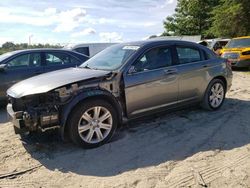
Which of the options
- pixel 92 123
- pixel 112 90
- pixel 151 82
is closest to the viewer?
pixel 92 123

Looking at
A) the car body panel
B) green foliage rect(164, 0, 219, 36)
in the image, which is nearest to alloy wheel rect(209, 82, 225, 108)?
the car body panel

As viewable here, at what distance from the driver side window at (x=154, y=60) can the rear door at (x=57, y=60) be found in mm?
3624

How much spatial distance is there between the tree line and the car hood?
86.2ft

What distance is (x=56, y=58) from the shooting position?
29.5 feet

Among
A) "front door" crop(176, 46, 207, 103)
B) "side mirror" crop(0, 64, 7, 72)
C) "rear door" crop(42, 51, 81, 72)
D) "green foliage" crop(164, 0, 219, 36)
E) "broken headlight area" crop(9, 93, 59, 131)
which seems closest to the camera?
"broken headlight area" crop(9, 93, 59, 131)

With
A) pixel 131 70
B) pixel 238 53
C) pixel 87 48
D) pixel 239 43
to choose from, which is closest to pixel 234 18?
pixel 239 43

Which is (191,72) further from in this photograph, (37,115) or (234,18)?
(234,18)

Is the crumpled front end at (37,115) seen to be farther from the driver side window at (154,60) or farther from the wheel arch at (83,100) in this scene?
the driver side window at (154,60)

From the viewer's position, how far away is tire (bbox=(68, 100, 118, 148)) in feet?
16.2

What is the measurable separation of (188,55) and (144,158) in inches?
112

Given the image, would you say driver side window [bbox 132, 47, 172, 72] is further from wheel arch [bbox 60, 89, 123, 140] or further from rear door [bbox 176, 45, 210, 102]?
wheel arch [bbox 60, 89, 123, 140]

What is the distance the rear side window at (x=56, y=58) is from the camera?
8828 millimetres

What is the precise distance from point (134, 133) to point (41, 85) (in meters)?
1.80

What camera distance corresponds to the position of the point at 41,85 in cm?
513
